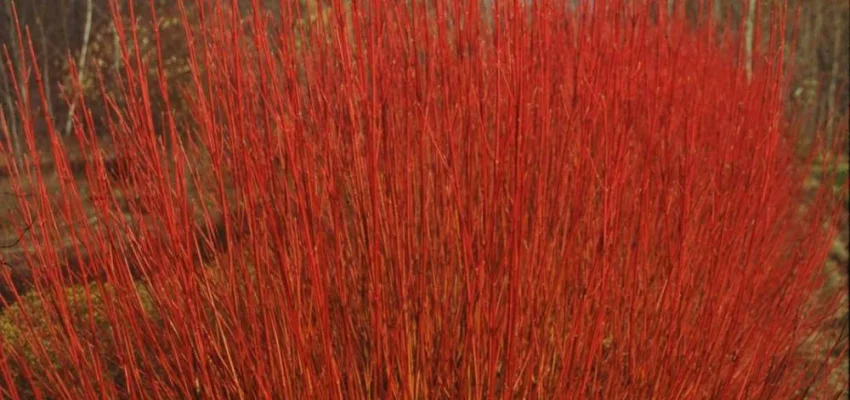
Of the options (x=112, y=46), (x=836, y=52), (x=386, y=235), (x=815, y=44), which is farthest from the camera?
(x=815, y=44)

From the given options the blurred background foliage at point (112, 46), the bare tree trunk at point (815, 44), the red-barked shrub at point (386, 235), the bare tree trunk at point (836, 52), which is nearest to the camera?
the red-barked shrub at point (386, 235)

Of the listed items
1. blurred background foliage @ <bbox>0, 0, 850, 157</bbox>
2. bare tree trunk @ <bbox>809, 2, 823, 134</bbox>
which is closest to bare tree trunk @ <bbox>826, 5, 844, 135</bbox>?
blurred background foliage @ <bbox>0, 0, 850, 157</bbox>

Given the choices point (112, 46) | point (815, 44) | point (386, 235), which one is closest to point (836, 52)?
point (815, 44)

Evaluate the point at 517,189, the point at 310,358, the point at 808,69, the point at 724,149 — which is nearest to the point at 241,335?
the point at 310,358

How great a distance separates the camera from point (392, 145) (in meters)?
1.76

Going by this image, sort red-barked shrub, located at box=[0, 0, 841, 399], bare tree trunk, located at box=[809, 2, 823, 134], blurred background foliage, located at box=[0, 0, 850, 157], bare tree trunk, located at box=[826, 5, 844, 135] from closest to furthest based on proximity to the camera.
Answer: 1. red-barked shrub, located at box=[0, 0, 841, 399]
2. blurred background foliage, located at box=[0, 0, 850, 157]
3. bare tree trunk, located at box=[826, 5, 844, 135]
4. bare tree trunk, located at box=[809, 2, 823, 134]

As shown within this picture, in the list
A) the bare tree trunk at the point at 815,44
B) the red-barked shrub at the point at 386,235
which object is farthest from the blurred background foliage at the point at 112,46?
the red-barked shrub at the point at 386,235

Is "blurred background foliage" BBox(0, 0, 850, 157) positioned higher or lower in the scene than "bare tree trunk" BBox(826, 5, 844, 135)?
higher

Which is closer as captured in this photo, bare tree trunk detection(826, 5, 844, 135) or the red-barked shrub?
the red-barked shrub

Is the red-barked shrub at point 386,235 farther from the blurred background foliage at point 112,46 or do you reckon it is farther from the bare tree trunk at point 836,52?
the bare tree trunk at point 836,52

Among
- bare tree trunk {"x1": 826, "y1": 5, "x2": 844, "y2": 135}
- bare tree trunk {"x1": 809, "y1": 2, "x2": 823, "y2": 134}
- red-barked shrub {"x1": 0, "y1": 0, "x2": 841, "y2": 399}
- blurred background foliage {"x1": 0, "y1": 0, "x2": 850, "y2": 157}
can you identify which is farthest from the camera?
bare tree trunk {"x1": 809, "y1": 2, "x2": 823, "y2": 134}

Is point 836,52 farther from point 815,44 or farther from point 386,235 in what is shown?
point 386,235

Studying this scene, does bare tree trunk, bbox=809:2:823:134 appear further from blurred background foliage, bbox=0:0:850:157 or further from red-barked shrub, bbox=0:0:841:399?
red-barked shrub, bbox=0:0:841:399

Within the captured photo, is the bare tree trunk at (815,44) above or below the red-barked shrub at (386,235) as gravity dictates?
below
